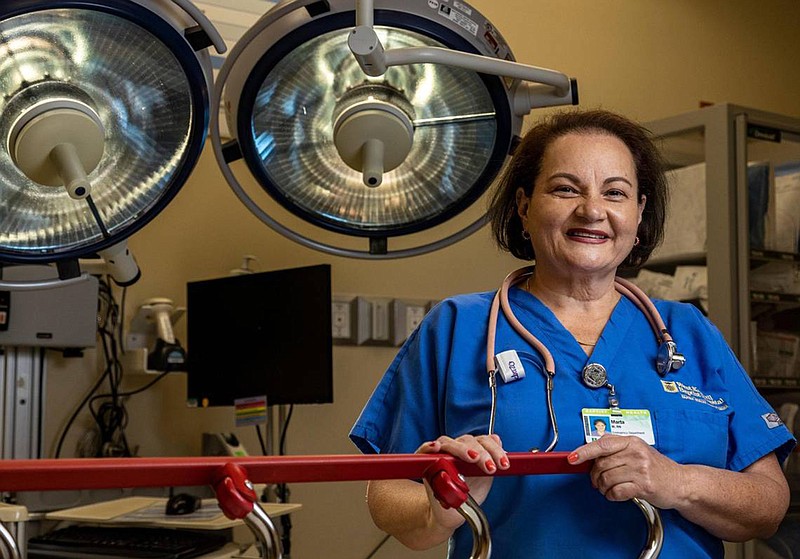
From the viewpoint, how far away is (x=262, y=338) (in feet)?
9.28

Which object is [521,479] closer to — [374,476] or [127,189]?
[374,476]

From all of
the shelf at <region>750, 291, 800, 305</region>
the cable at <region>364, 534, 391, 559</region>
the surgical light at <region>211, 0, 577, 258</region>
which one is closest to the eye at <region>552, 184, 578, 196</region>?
the surgical light at <region>211, 0, 577, 258</region>

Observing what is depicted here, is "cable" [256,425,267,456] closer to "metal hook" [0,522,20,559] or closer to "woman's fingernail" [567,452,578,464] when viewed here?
"woman's fingernail" [567,452,578,464]

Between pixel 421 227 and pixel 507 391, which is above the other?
pixel 421 227

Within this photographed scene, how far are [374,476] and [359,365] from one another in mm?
2344

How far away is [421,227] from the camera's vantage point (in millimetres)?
1194

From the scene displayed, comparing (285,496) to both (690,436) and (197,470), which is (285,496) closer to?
(690,436)

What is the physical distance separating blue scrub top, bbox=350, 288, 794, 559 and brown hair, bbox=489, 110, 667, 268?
12 centimetres

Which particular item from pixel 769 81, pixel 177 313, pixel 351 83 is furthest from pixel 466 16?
pixel 769 81

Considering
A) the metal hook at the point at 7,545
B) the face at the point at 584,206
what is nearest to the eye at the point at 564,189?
the face at the point at 584,206

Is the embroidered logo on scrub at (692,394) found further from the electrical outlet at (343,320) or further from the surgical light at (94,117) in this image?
the electrical outlet at (343,320)

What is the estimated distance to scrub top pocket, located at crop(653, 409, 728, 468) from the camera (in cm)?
134

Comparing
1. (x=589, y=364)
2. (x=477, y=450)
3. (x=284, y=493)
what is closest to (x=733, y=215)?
(x=284, y=493)

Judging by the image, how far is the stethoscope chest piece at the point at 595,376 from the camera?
1.36 meters
